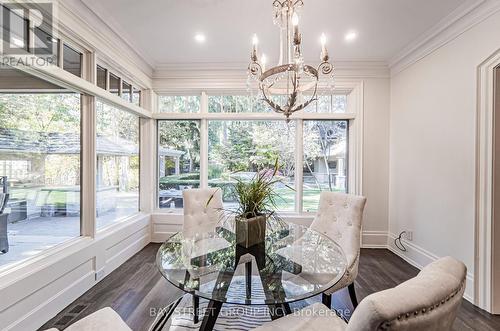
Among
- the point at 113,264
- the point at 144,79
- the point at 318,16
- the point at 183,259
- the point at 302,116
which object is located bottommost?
the point at 113,264

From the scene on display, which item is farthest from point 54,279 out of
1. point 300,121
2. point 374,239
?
point 374,239

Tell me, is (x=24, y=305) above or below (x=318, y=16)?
below

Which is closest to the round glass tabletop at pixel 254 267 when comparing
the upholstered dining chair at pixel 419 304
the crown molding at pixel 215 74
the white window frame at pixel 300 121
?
the upholstered dining chair at pixel 419 304

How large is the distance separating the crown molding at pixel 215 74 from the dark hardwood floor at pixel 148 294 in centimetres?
270

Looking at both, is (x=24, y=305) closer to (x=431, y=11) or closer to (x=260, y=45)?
(x=260, y=45)

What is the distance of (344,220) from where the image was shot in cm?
225

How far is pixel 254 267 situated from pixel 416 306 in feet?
3.54

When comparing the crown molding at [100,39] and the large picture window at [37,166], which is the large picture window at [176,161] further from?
the large picture window at [37,166]

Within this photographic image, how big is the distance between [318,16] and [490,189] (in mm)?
2358

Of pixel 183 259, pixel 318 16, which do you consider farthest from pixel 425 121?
pixel 183 259

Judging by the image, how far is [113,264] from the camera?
2920 mm

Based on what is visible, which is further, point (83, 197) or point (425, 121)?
point (425, 121)

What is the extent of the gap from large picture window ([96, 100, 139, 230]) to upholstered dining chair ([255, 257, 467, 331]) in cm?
301

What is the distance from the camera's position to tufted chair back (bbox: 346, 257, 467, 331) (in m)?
0.63
